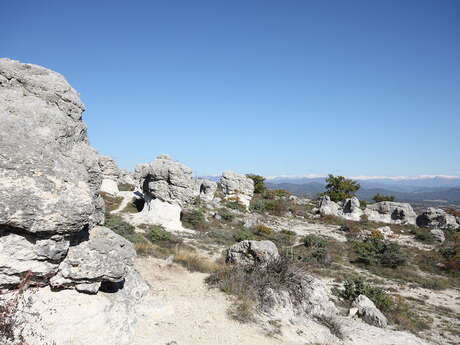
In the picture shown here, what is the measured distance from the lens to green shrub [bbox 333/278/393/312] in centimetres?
1050

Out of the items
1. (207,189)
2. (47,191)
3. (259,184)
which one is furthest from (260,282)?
(259,184)

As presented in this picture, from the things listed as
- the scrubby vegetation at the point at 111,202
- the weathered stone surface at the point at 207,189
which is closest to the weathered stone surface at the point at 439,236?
the weathered stone surface at the point at 207,189

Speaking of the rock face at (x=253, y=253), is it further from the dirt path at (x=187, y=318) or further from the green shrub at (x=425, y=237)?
the green shrub at (x=425, y=237)

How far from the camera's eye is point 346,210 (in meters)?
36.4

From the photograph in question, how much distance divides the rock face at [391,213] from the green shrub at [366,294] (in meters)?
27.6

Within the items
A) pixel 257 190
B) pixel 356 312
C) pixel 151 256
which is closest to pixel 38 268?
pixel 151 256

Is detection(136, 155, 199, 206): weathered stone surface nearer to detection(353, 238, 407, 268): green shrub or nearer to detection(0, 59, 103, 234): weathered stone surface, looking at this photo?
detection(353, 238, 407, 268): green shrub

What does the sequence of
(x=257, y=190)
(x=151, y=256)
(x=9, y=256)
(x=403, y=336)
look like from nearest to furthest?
(x=9, y=256) < (x=403, y=336) < (x=151, y=256) < (x=257, y=190)

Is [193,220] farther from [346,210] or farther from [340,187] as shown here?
[340,187]

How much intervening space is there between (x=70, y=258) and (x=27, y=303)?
826 millimetres

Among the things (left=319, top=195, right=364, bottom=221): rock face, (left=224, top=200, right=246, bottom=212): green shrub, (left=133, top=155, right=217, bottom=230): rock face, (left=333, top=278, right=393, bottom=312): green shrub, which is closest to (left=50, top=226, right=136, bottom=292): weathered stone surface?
(left=333, top=278, right=393, bottom=312): green shrub

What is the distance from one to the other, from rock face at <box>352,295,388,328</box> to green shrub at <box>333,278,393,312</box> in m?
0.77

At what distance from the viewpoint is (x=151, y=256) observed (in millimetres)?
10758

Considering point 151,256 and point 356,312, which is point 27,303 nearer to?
point 151,256
